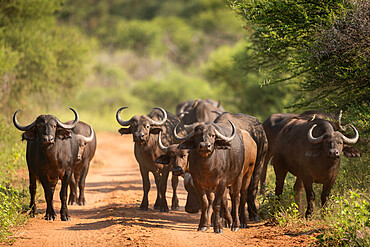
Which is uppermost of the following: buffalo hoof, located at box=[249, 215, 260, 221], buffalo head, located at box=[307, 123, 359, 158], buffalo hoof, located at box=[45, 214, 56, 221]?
buffalo head, located at box=[307, 123, 359, 158]

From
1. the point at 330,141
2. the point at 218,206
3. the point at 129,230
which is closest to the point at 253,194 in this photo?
the point at 218,206

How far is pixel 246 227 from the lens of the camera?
994cm

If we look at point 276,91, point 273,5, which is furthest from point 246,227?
point 276,91

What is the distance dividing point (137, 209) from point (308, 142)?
3843mm

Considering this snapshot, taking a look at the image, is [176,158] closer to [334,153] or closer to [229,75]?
[334,153]

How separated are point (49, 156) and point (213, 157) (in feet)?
10.3

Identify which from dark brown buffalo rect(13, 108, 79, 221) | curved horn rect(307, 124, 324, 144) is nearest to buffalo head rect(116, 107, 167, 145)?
dark brown buffalo rect(13, 108, 79, 221)

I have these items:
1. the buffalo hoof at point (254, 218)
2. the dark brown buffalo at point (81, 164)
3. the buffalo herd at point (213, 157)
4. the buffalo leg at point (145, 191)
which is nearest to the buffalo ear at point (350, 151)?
the buffalo herd at point (213, 157)

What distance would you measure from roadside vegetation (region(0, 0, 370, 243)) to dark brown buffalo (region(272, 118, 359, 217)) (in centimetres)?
37

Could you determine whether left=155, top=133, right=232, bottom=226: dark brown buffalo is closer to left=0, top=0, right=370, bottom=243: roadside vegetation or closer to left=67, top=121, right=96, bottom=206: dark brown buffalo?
left=0, top=0, right=370, bottom=243: roadside vegetation

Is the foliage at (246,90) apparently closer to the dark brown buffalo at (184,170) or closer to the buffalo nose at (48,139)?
the dark brown buffalo at (184,170)

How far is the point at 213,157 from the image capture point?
29.8ft

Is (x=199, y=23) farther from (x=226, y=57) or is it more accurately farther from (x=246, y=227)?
(x=246, y=227)

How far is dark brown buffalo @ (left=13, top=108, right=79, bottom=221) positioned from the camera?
9.92 m
